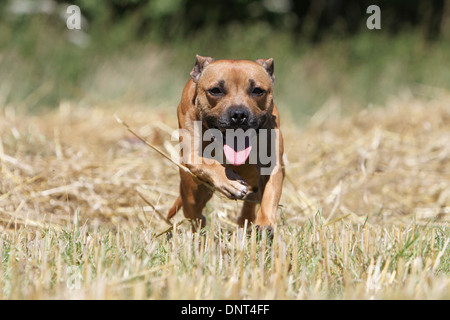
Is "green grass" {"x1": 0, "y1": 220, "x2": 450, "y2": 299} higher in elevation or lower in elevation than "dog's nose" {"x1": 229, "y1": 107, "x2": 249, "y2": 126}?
lower

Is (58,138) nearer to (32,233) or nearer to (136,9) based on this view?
(32,233)

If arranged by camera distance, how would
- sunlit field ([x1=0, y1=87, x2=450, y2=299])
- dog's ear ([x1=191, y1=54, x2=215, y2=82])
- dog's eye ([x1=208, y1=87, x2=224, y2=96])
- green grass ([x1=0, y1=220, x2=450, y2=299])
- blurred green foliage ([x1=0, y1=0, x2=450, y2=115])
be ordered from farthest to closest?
blurred green foliage ([x1=0, y1=0, x2=450, y2=115]) → dog's ear ([x1=191, y1=54, x2=215, y2=82]) → dog's eye ([x1=208, y1=87, x2=224, y2=96]) → sunlit field ([x1=0, y1=87, x2=450, y2=299]) → green grass ([x1=0, y1=220, x2=450, y2=299])

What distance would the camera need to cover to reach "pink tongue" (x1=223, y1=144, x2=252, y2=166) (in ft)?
13.2

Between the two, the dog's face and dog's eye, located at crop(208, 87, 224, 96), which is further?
dog's eye, located at crop(208, 87, 224, 96)

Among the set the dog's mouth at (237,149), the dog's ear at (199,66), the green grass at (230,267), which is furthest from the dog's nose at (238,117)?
the green grass at (230,267)

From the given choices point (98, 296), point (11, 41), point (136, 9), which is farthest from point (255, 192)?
point (136, 9)

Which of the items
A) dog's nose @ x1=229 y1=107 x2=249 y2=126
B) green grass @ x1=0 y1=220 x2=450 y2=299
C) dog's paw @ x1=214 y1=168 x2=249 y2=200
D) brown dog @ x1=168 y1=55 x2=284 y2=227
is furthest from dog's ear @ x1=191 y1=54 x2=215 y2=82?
green grass @ x1=0 y1=220 x2=450 y2=299

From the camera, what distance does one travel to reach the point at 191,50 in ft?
38.7

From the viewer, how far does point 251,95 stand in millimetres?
Result: 4125

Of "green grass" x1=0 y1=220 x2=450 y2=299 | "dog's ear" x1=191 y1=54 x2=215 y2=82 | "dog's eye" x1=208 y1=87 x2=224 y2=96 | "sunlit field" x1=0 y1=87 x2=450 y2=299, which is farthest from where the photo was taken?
"dog's ear" x1=191 y1=54 x2=215 y2=82

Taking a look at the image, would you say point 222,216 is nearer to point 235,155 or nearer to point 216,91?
point 235,155

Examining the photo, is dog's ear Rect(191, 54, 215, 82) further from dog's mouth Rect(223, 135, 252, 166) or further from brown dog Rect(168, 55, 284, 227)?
dog's mouth Rect(223, 135, 252, 166)

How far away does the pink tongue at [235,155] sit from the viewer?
4027 millimetres

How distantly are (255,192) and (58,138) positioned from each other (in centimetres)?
293
